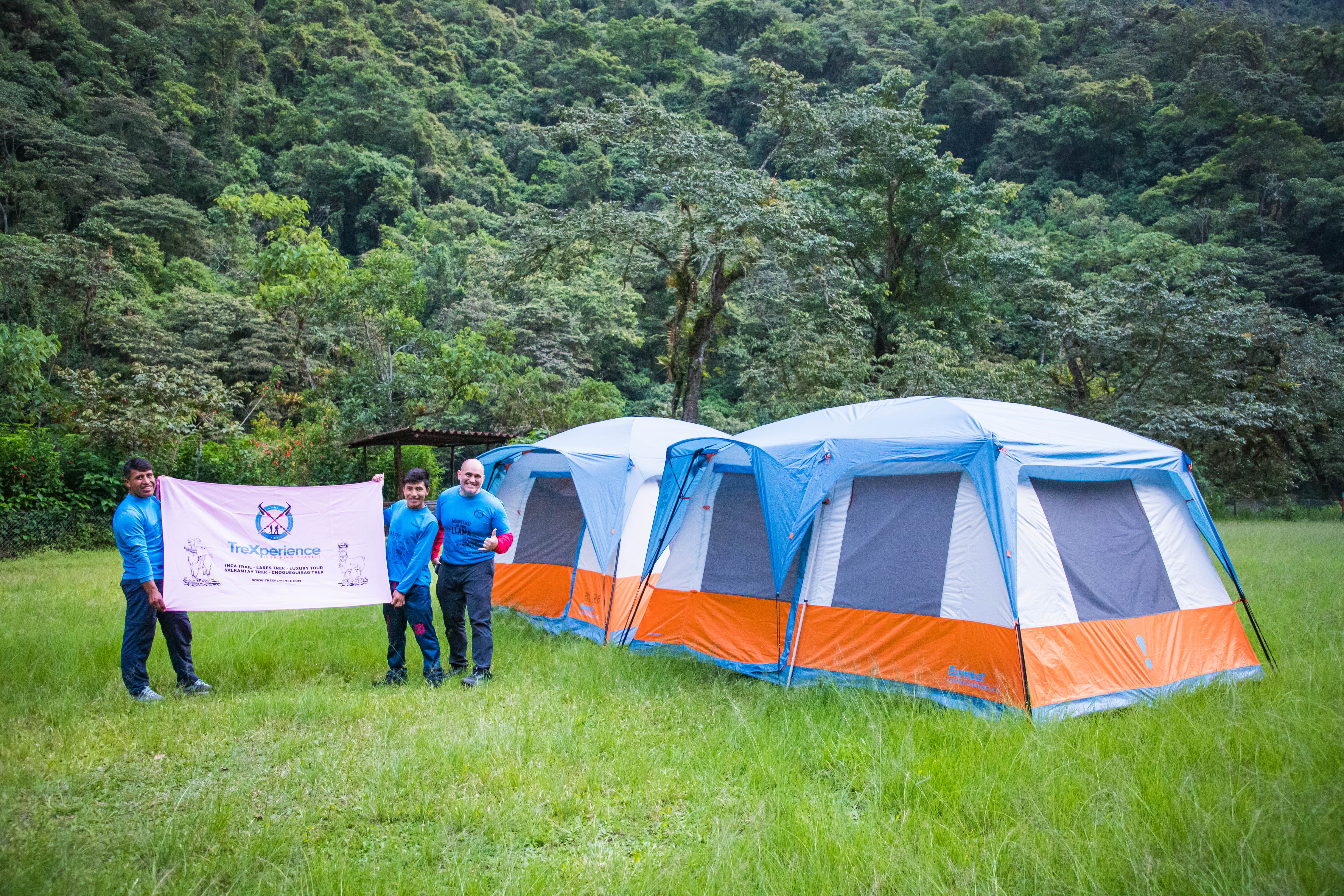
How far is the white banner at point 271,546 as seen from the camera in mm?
4930

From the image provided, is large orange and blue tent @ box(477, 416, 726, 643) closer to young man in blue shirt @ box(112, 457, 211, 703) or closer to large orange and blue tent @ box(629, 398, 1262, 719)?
large orange and blue tent @ box(629, 398, 1262, 719)

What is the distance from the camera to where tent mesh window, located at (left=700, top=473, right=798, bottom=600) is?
5.68m

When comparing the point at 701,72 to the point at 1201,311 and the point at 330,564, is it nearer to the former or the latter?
the point at 1201,311

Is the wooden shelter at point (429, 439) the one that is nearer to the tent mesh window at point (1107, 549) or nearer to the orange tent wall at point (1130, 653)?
the tent mesh window at point (1107, 549)

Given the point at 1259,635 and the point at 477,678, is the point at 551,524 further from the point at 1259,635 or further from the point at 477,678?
the point at 1259,635

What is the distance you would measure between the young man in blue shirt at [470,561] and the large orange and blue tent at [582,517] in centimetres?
142

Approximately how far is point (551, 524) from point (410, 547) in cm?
281

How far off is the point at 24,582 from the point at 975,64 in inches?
1703

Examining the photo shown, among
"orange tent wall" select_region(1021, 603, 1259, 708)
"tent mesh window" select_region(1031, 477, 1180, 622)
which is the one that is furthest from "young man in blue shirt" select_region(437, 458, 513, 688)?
"tent mesh window" select_region(1031, 477, 1180, 622)

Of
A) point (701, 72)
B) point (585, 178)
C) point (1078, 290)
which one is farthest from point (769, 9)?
point (1078, 290)

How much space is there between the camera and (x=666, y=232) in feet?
51.7

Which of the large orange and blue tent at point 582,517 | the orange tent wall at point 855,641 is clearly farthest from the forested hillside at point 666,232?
the orange tent wall at point 855,641

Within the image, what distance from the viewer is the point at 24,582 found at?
900cm

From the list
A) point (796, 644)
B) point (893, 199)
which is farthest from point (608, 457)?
point (893, 199)
